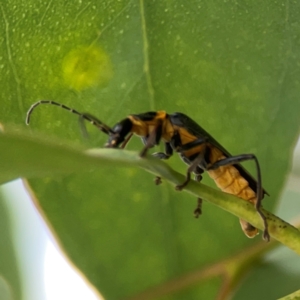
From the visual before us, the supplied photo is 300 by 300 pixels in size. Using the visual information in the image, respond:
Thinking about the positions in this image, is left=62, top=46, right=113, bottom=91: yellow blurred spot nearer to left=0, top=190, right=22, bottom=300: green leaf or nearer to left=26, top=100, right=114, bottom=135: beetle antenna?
left=26, top=100, right=114, bottom=135: beetle antenna

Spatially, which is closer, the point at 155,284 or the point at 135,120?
the point at 135,120

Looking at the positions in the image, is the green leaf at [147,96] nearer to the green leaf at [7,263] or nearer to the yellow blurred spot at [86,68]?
the yellow blurred spot at [86,68]

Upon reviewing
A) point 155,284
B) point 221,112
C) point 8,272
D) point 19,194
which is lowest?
point 155,284

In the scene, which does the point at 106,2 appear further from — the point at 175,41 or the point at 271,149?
the point at 271,149

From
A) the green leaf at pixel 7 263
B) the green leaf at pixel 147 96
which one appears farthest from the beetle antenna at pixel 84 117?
the green leaf at pixel 7 263

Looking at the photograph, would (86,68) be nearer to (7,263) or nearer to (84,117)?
(84,117)

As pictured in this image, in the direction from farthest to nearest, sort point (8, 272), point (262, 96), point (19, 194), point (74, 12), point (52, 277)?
1. point (52, 277)
2. point (19, 194)
3. point (8, 272)
4. point (262, 96)
5. point (74, 12)

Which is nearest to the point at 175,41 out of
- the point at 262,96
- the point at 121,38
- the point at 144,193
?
the point at 121,38

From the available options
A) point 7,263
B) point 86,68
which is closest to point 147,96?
point 86,68
